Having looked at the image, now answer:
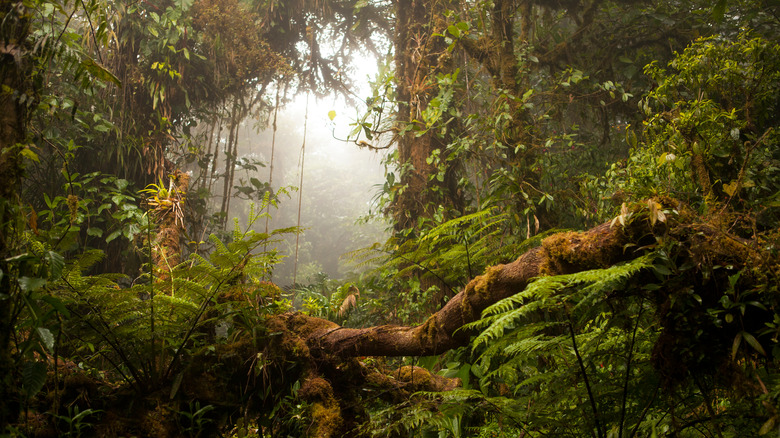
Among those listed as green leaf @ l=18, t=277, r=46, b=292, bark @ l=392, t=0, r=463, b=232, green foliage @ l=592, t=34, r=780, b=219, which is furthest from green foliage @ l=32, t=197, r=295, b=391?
bark @ l=392, t=0, r=463, b=232

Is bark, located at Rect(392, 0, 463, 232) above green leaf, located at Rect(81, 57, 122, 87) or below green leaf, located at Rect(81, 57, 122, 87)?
above

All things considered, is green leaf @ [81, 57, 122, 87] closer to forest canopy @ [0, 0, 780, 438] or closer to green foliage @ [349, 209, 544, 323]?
forest canopy @ [0, 0, 780, 438]

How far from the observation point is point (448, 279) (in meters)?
2.48

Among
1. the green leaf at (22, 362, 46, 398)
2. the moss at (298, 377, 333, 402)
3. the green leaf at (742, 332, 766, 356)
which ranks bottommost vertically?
the moss at (298, 377, 333, 402)

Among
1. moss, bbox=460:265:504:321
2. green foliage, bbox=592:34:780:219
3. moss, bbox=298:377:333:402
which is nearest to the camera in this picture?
moss, bbox=460:265:504:321

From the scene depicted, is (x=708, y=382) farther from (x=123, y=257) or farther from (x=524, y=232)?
(x=123, y=257)

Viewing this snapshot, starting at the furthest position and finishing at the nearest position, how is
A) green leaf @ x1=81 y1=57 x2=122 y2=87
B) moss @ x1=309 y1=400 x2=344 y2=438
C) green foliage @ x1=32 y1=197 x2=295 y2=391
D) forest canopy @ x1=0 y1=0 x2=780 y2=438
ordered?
moss @ x1=309 y1=400 x2=344 y2=438, green foliage @ x1=32 y1=197 x2=295 y2=391, green leaf @ x1=81 y1=57 x2=122 y2=87, forest canopy @ x1=0 y1=0 x2=780 y2=438

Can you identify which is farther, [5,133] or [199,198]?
[199,198]

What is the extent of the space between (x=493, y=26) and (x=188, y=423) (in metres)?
3.53

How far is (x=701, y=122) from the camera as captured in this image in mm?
2332

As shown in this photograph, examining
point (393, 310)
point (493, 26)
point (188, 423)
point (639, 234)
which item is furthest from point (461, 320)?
point (493, 26)

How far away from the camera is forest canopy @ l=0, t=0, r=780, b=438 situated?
1.22 metres

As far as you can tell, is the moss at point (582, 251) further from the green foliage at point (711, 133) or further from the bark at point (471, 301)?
the green foliage at point (711, 133)

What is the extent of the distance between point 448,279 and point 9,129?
6.67 ft
